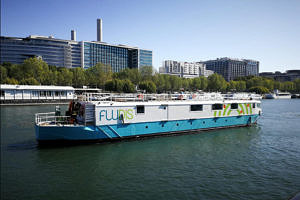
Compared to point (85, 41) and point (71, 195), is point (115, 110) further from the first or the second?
point (85, 41)

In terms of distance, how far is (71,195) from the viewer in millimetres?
11117

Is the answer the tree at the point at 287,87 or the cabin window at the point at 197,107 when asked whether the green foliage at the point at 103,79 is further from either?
the cabin window at the point at 197,107

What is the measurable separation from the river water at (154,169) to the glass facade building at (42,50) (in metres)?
118

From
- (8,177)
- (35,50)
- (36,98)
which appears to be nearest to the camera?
(8,177)

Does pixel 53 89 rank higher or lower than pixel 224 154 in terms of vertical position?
higher

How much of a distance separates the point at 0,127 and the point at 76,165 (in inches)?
715

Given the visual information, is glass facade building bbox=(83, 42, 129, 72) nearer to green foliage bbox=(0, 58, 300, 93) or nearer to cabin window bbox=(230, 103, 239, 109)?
green foliage bbox=(0, 58, 300, 93)

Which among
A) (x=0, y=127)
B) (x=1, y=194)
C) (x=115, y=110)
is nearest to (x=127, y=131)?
(x=115, y=110)

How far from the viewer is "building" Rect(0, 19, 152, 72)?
121000 mm

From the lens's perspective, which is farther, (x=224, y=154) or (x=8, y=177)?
(x=224, y=154)

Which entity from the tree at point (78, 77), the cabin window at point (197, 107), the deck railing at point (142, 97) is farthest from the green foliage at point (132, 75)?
the cabin window at point (197, 107)

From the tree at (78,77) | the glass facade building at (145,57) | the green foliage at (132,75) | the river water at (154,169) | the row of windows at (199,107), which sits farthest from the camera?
the glass facade building at (145,57)

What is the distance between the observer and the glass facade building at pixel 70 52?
121000 millimetres

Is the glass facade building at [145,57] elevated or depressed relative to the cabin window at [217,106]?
elevated
